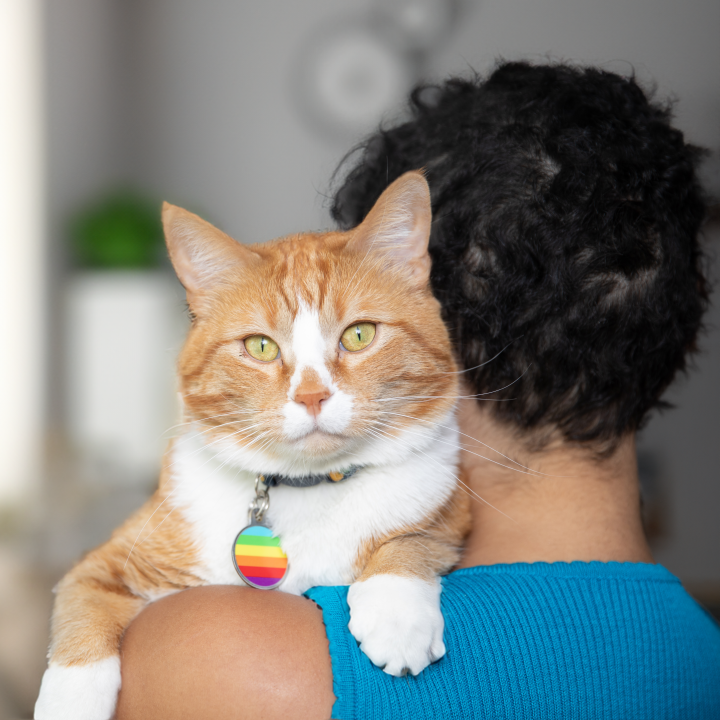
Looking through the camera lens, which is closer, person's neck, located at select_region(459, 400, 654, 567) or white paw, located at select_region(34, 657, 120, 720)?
white paw, located at select_region(34, 657, 120, 720)

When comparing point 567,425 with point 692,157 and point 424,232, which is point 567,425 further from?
point 692,157

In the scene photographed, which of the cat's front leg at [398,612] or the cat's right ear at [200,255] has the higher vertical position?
the cat's right ear at [200,255]

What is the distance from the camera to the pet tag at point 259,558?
1.19 m

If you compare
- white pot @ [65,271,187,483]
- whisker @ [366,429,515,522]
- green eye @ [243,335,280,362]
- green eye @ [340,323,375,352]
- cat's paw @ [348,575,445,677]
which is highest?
green eye @ [340,323,375,352]

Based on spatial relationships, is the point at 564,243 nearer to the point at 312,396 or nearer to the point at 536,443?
the point at 536,443

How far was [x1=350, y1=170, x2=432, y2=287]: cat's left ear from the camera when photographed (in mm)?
1208

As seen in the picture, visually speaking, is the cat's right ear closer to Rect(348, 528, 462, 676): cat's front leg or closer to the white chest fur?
the white chest fur

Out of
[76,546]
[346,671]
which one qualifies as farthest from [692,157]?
[76,546]

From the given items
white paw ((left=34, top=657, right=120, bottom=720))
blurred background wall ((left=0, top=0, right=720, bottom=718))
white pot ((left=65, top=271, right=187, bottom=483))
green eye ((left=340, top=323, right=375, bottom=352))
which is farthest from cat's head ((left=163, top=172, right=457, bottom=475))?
white pot ((left=65, top=271, right=187, bottom=483))

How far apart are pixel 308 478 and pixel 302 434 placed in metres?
0.14

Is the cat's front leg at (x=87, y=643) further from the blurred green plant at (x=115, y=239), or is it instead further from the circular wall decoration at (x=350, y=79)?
the circular wall decoration at (x=350, y=79)

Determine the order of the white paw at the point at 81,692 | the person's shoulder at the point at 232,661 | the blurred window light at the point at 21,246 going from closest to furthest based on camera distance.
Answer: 1. the person's shoulder at the point at 232,661
2. the white paw at the point at 81,692
3. the blurred window light at the point at 21,246

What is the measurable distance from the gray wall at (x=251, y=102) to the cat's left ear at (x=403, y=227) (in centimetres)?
238

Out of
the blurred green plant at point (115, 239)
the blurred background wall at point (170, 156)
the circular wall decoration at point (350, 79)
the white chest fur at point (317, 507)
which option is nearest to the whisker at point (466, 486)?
the white chest fur at point (317, 507)
